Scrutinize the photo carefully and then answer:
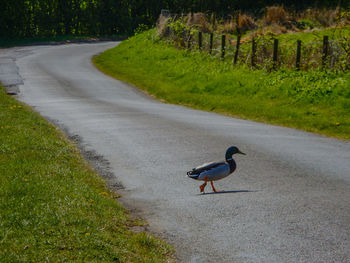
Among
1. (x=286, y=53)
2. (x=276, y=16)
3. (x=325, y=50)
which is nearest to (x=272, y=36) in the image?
(x=286, y=53)

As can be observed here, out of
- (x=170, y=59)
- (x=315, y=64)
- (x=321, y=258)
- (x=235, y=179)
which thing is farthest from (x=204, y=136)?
(x=170, y=59)

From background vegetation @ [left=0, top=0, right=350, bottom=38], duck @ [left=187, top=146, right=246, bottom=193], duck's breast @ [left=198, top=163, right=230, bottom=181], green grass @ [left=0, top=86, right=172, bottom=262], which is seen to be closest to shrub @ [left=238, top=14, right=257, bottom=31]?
background vegetation @ [left=0, top=0, right=350, bottom=38]

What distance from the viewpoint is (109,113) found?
20.4 metres

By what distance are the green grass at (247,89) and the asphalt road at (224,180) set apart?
1.35m

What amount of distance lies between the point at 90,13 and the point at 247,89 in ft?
128

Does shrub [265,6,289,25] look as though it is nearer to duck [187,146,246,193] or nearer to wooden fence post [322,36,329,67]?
wooden fence post [322,36,329,67]

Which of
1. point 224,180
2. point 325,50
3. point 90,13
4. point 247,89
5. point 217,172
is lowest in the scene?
point 247,89

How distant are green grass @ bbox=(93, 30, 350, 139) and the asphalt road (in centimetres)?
135

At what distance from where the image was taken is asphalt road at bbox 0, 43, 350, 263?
774 centimetres

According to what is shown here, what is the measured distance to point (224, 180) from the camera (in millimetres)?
11156

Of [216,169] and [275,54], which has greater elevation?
[216,169]

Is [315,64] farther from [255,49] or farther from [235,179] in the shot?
[235,179]

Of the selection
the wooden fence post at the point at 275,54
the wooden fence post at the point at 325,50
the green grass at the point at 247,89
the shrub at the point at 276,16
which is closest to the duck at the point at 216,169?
the green grass at the point at 247,89

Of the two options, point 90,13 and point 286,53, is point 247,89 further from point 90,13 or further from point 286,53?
point 90,13
